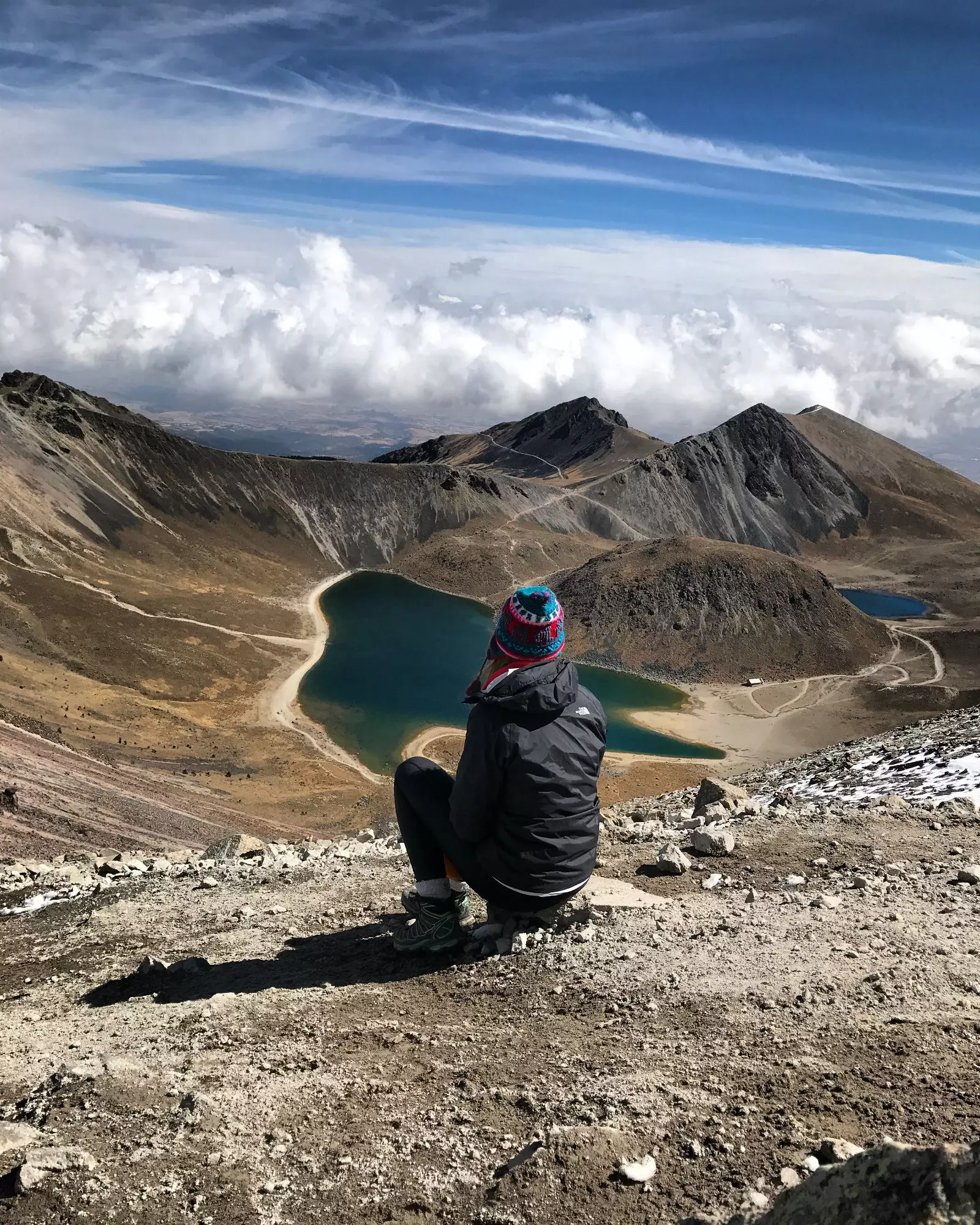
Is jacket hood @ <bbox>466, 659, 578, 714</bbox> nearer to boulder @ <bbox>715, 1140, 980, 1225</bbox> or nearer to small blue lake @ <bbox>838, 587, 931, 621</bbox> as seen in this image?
boulder @ <bbox>715, 1140, 980, 1225</bbox>

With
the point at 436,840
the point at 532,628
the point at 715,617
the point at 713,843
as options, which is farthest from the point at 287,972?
the point at 715,617

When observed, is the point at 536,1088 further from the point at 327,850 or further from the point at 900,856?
the point at 327,850

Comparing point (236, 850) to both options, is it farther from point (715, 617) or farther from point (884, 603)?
point (884, 603)

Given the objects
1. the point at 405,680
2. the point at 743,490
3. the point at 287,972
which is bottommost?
the point at 405,680

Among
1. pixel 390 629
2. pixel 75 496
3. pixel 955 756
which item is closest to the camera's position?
pixel 955 756

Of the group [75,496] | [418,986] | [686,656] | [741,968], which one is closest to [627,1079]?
[741,968]

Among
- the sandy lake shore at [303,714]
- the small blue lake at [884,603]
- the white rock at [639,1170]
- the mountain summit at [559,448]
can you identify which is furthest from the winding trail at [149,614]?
the mountain summit at [559,448]

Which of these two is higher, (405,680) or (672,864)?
(672,864)
